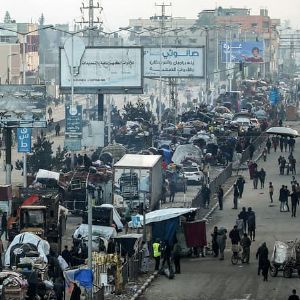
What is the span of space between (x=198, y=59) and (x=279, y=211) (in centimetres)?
3962

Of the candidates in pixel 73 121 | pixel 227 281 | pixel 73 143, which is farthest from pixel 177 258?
pixel 73 121

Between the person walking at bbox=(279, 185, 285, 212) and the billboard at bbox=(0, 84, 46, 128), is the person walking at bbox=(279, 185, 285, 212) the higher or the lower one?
the lower one

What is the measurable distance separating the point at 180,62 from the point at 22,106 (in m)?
37.2

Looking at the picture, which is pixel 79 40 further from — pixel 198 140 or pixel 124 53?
pixel 198 140

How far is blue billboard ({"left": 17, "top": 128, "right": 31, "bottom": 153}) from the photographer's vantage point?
1959 inches

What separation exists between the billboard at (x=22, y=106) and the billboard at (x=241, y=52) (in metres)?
90.9

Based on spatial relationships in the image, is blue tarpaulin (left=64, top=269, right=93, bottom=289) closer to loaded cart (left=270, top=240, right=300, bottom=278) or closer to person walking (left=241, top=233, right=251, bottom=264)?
loaded cart (left=270, top=240, right=300, bottom=278)

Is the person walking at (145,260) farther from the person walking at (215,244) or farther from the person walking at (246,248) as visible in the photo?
Result: the person walking at (246,248)

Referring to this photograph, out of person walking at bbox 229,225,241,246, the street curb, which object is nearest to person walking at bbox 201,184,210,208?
person walking at bbox 229,225,241,246

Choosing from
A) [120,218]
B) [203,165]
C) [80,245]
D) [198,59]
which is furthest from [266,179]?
[198,59]

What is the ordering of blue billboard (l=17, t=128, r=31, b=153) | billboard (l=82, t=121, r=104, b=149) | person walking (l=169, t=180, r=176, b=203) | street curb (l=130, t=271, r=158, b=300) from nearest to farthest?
street curb (l=130, t=271, r=158, b=300)
blue billboard (l=17, t=128, r=31, b=153)
person walking (l=169, t=180, r=176, b=203)
billboard (l=82, t=121, r=104, b=149)

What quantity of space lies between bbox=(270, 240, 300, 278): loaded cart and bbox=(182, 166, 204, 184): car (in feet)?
65.9

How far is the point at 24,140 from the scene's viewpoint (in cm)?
4994

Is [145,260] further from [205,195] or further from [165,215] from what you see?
[205,195]
